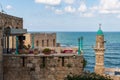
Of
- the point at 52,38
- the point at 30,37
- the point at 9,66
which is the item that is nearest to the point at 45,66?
the point at 9,66

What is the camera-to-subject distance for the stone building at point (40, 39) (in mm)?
44597

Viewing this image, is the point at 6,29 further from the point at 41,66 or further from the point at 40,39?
the point at 40,39

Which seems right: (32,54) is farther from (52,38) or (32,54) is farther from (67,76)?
(52,38)

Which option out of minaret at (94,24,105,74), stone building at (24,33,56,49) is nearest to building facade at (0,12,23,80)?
stone building at (24,33,56,49)

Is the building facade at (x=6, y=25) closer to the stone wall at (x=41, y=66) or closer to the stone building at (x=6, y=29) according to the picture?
the stone building at (x=6, y=29)

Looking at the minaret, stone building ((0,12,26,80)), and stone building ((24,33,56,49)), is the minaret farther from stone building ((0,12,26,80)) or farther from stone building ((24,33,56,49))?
stone building ((24,33,56,49))

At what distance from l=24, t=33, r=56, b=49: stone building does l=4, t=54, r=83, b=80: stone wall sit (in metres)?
14.1

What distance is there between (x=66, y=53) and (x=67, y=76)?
81.0 inches

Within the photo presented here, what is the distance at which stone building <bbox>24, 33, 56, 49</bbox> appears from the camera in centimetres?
4460

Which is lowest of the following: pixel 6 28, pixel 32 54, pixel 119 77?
pixel 119 77

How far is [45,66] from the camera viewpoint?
1156 inches

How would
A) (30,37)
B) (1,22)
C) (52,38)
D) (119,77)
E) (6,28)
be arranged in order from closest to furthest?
1. (1,22)
2. (6,28)
3. (119,77)
4. (30,37)
5. (52,38)

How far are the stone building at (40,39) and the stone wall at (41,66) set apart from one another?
14090mm

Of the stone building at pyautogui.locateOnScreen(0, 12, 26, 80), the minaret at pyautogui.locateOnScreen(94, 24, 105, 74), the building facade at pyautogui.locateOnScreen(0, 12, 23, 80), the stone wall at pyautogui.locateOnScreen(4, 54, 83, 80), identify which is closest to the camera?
the building facade at pyautogui.locateOnScreen(0, 12, 23, 80)
